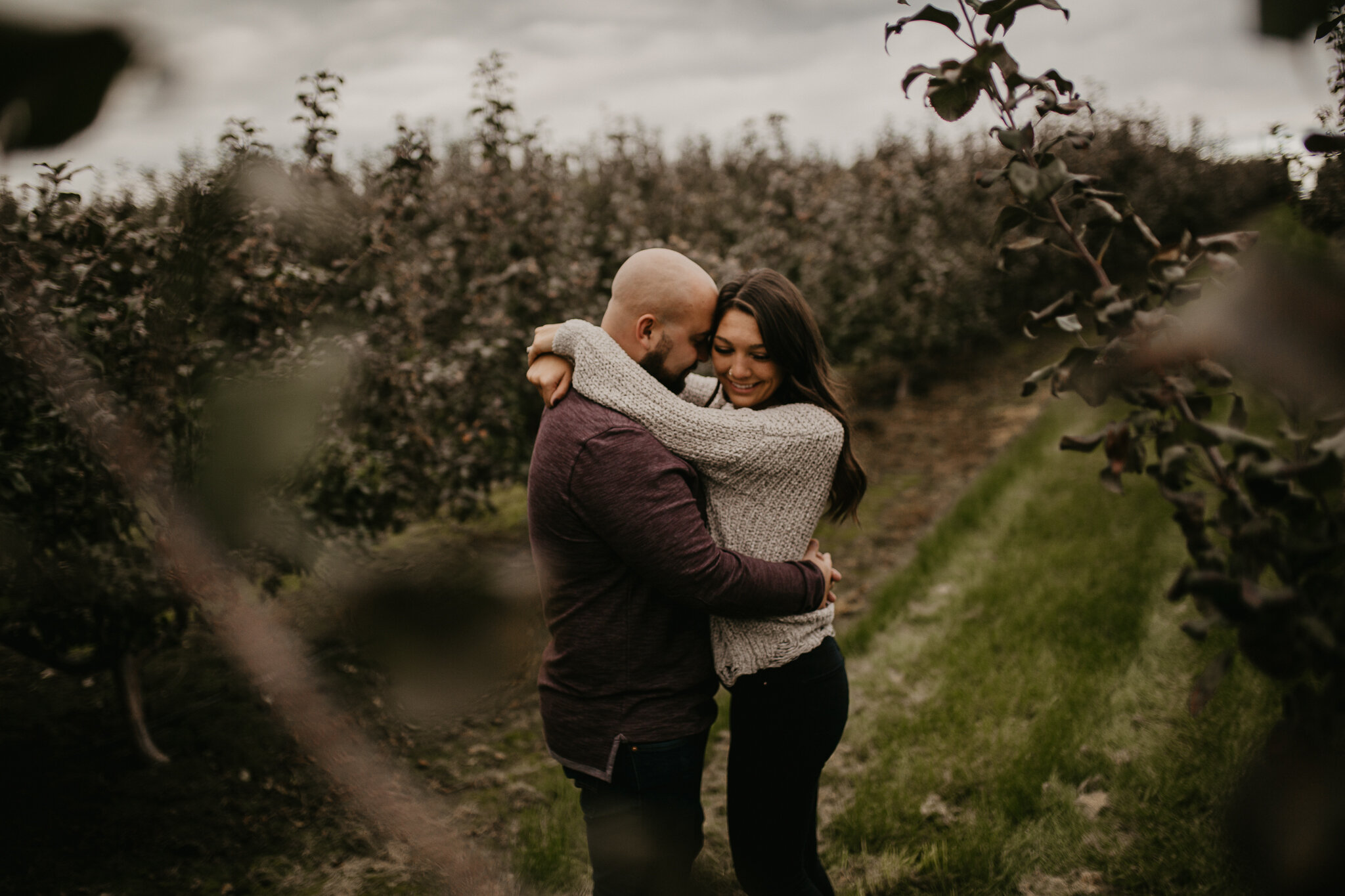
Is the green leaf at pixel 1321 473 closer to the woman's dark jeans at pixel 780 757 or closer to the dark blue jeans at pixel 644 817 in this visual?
the woman's dark jeans at pixel 780 757

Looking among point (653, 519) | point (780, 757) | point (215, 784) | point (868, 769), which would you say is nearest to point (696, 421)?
point (653, 519)

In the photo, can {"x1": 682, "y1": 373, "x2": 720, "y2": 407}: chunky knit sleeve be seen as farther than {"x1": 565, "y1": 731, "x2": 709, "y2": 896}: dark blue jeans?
Yes

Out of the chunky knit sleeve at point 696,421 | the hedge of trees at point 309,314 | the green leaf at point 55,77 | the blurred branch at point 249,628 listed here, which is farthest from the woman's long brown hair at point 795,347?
the green leaf at point 55,77

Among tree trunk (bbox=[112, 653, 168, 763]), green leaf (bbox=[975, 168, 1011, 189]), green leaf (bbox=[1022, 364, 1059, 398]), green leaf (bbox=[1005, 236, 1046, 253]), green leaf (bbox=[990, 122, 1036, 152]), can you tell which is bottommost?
tree trunk (bbox=[112, 653, 168, 763])

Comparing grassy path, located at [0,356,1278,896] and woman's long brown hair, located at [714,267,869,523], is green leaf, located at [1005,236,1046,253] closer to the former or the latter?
woman's long brown hair, located at [714,267,869,523]

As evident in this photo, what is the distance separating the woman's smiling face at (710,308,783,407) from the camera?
187 centimetres

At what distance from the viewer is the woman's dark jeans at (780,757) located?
1.81m

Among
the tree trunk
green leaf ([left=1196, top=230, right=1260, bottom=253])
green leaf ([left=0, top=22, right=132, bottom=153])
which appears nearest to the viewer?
green leaf ([left=0, top=22, right=132, bottom=153])

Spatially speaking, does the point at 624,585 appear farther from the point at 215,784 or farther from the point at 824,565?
the point at 215,784

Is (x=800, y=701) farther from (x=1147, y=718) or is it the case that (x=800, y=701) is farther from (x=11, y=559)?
(x=1147, y=718)

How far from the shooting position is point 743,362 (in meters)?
1.89

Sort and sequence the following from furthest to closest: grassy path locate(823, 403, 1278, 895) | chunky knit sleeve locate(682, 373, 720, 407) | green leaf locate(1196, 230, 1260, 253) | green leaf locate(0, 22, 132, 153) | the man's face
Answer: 1. grassy path locate(823, 403, 1278, 895)
2. chunky knit sleeve locate(682, 373, 720, 407)
3. the man's face
4. green leaf locate(1196, 230, 1260, 253)
5. green leaf locate(0, 22, 132, 153)

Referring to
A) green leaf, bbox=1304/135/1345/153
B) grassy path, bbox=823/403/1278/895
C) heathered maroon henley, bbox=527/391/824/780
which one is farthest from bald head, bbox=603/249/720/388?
grassy path, bbox=823/403/1278/895

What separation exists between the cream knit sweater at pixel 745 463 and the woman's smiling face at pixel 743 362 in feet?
0.23
